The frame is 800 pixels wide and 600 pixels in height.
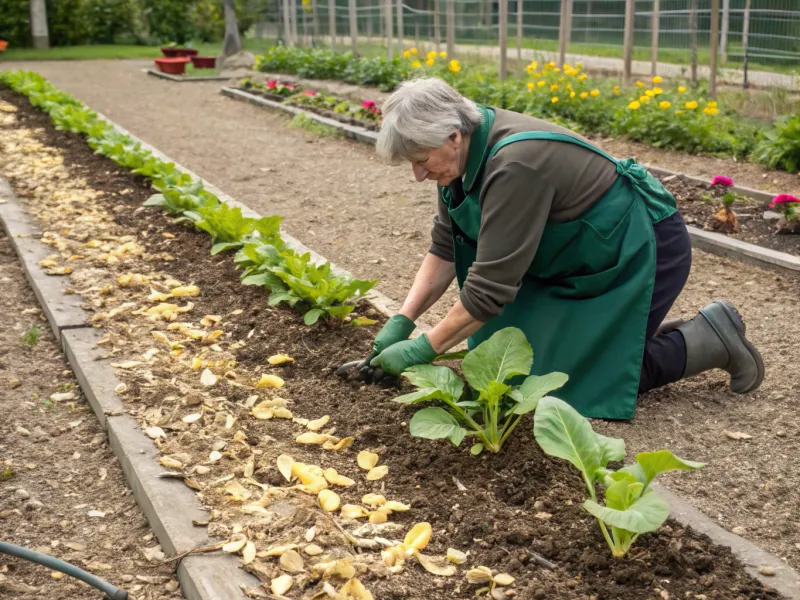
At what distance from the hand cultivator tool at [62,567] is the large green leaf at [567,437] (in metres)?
1.13

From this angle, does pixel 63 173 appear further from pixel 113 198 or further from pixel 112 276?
pixel 112 276

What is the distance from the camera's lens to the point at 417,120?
2811 mm

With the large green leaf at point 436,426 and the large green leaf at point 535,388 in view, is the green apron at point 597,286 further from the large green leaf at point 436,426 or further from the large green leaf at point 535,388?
the large green leaf at point 436,426

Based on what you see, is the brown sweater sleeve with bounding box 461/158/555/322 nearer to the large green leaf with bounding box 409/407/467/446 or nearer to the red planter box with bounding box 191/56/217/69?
the large green leaf with bounding box 409/407/467/446

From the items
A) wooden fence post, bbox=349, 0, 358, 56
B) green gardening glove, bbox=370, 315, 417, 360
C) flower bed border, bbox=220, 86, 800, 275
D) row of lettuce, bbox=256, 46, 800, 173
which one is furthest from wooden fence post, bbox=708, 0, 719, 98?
wooden fence post, bbox=349, 0, 358, 56

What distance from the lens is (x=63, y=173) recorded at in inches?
277

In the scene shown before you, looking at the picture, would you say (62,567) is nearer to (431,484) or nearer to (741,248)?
(431,484)

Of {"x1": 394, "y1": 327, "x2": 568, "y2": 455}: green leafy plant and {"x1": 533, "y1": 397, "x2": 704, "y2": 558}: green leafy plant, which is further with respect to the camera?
{"x1": 394, "y1": 327, "x2": 568, "y2": 455}: green leafy plant

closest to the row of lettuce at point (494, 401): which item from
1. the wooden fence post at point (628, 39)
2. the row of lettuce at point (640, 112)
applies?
the row of lettuce at point (640, 112)

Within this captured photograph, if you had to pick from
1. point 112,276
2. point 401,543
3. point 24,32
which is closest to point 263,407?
point 401,543

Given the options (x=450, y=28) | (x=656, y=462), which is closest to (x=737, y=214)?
(x=656, y=462)

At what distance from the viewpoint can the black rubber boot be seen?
336cm

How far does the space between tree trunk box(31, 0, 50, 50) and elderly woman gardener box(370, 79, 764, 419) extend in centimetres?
2316

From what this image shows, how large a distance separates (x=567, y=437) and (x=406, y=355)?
0.81 meters
